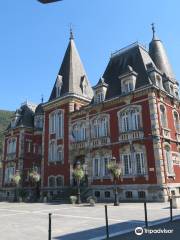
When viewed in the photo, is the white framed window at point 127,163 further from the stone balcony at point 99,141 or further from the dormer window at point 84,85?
the dormer window at point 84,85

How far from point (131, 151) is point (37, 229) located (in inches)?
636

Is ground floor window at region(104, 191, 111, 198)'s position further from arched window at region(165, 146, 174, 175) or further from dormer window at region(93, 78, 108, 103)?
dormer window at region(93, 78, 108, 103)

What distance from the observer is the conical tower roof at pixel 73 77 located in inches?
1367

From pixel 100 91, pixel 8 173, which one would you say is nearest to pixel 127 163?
pixel 100 91

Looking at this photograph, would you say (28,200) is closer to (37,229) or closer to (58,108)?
(58,108)

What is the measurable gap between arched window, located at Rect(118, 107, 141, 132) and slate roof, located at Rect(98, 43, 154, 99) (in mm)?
2449

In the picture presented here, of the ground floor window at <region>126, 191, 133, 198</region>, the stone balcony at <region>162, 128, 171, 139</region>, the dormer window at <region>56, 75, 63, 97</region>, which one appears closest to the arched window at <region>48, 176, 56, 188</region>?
the ground floor window at <region>126, 191, 133, 198</region>

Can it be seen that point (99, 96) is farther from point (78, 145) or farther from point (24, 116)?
point (24, 116)

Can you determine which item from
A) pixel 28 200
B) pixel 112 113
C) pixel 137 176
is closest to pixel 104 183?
pixel 137 176

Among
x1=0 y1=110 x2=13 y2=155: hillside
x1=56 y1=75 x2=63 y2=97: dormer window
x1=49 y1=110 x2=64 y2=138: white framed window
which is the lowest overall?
x1=49 y1=110 x2=64 y2=138: white framed window

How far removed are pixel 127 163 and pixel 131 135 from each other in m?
2.84

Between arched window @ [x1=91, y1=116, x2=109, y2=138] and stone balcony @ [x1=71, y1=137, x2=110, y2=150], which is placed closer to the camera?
stone balcony @ [x1=71, y1=137, x2=110, y2=150]

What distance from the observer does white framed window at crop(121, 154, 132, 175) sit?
83.8ft

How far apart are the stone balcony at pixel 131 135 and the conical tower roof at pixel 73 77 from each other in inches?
395
